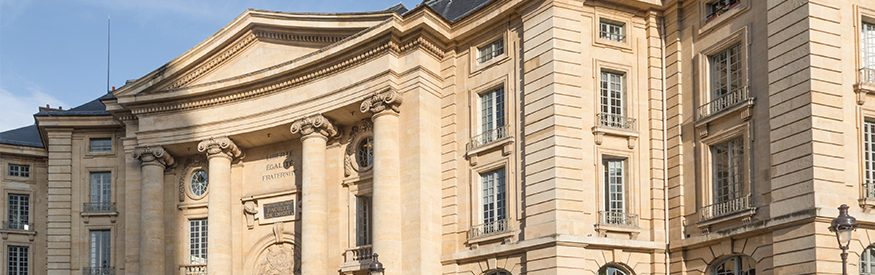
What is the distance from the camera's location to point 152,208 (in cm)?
4003

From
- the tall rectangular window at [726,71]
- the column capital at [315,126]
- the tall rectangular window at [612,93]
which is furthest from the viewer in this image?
the column capital at [315,126]

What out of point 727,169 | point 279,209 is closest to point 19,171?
point 279,209

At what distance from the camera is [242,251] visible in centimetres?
3919

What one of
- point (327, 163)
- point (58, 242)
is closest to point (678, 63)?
point (327, 163)

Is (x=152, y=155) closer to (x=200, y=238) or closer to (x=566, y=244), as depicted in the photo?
(x=200, y=238)

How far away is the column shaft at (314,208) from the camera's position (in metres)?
35.0

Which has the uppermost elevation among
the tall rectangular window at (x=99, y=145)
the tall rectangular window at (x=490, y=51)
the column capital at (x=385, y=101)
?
the tall rectangular window at (x=490, y=51)

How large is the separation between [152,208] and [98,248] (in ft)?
16.0

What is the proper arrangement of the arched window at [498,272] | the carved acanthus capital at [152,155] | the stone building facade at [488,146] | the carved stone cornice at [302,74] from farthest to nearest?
the carved acanthus capital at [152,155]
the carved stone cornice at [302,74]
the arched window at [498,272]
the stone building facade at [488,146]

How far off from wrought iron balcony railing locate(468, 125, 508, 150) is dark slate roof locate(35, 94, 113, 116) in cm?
1650

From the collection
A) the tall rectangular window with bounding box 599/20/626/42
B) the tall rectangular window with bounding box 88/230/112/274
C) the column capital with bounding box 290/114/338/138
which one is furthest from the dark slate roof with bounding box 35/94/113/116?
the tall rectangular window with bounding box 599/20/626/42

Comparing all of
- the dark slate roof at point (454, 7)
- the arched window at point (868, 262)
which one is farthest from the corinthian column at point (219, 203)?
the arched window at point (868, 262)

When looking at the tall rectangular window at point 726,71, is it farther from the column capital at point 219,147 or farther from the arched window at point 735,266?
the column capital at point 219,147

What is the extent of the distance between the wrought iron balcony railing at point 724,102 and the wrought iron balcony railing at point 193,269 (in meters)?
19.6
